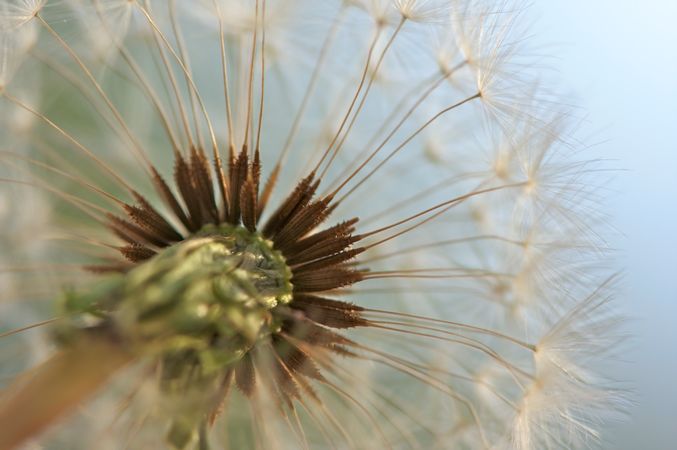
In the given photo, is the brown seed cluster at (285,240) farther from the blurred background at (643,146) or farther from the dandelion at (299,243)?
the blurred background at (643,146)

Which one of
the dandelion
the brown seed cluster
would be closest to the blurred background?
the dandelion

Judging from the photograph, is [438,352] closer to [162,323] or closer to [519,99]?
[519,99]

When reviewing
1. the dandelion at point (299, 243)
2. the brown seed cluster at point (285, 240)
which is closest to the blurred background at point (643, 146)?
the dandelion at point (299, 243)

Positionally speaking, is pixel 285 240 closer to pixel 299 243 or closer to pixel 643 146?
pixel 299 243

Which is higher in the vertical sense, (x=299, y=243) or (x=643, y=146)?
(x=299, y=243)

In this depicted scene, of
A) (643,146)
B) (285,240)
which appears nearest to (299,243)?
(285,240)

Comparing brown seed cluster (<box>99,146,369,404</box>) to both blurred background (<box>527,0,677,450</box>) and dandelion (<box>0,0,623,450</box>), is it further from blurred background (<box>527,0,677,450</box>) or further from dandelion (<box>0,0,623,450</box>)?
blurred background (<box>527,0,677,450</box>)
